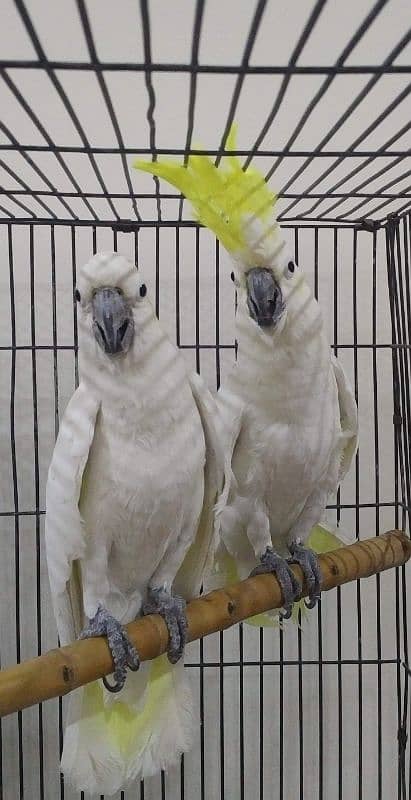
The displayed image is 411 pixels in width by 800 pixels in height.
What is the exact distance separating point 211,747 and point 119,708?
63cm

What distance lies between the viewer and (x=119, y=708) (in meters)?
0.99

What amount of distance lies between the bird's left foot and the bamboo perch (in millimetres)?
12

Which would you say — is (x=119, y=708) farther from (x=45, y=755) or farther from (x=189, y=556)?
(x=45, y=755)

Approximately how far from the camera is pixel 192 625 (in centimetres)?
90

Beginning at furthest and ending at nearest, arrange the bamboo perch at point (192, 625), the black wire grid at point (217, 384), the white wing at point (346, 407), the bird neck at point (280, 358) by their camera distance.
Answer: the black wire grid at point (217, 384) < the white wing at point (346, 407) < the bird neck at point (280, 358) < the bamboo perch at point (192, 625)

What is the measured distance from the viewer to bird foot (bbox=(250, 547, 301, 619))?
1.00 metres

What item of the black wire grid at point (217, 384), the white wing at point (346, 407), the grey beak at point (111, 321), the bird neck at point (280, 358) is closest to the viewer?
the grey beak at point (111, 321)

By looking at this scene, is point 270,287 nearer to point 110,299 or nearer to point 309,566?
point 110,299

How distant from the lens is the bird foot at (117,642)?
83 cm

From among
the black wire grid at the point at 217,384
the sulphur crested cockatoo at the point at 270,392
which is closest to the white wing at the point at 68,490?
the sulphur crested cockatoo at the point at 270,392

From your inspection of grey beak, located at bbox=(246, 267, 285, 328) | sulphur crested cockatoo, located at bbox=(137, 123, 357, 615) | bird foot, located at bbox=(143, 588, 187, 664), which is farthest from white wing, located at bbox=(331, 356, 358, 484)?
bird foot, located at bbox=(143, 588, 187, 664)

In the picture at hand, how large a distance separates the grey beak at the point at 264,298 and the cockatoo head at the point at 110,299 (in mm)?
158

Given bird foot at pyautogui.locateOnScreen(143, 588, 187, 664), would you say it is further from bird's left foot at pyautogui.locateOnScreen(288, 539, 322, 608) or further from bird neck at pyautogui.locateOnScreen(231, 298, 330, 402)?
bird neck at pyautogui.locateOnScreen(231, 298, 330, 402)

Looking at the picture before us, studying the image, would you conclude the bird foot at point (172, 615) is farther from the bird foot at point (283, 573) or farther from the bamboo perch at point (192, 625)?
the bird foot at point (283, 573)
